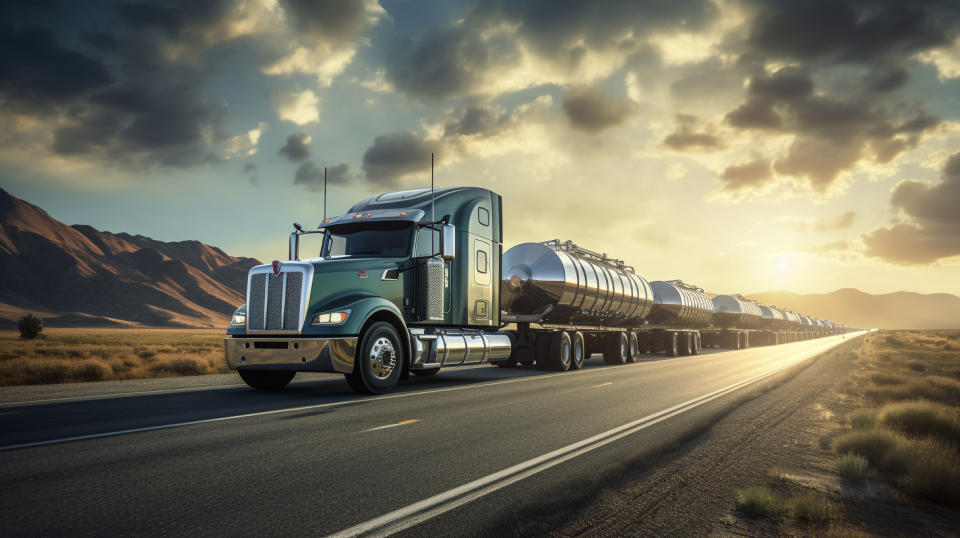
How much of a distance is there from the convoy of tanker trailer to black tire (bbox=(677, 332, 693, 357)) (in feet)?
39.5

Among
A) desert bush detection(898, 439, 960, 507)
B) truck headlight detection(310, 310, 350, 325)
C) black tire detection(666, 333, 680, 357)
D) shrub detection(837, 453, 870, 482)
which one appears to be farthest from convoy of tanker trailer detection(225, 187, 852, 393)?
black tire detection(666, 333, 680, 357)

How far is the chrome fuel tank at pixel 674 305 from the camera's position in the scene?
2961 cm

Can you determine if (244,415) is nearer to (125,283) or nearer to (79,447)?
(79,447)

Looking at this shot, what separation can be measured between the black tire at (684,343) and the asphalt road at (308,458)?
66.1ft

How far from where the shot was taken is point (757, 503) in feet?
14.7

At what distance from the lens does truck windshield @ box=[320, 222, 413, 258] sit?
12.0 meters

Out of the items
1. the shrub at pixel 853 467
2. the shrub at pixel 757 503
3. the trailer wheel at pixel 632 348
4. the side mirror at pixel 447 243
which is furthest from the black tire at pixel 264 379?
the trailer wheel at pixel 632 348

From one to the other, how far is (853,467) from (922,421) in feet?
10.5

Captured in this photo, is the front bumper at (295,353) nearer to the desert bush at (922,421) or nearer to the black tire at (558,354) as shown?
the desert bush at (922,421)

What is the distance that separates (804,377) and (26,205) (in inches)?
8909

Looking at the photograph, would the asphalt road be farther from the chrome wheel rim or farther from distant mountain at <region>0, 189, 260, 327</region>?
distant mountain at <region>0, 189, 260, 327</region>

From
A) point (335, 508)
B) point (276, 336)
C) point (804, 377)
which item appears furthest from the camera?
point (804, 377)

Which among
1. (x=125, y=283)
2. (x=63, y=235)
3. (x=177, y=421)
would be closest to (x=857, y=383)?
(x=177, y=421)

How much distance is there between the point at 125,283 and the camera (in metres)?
153
